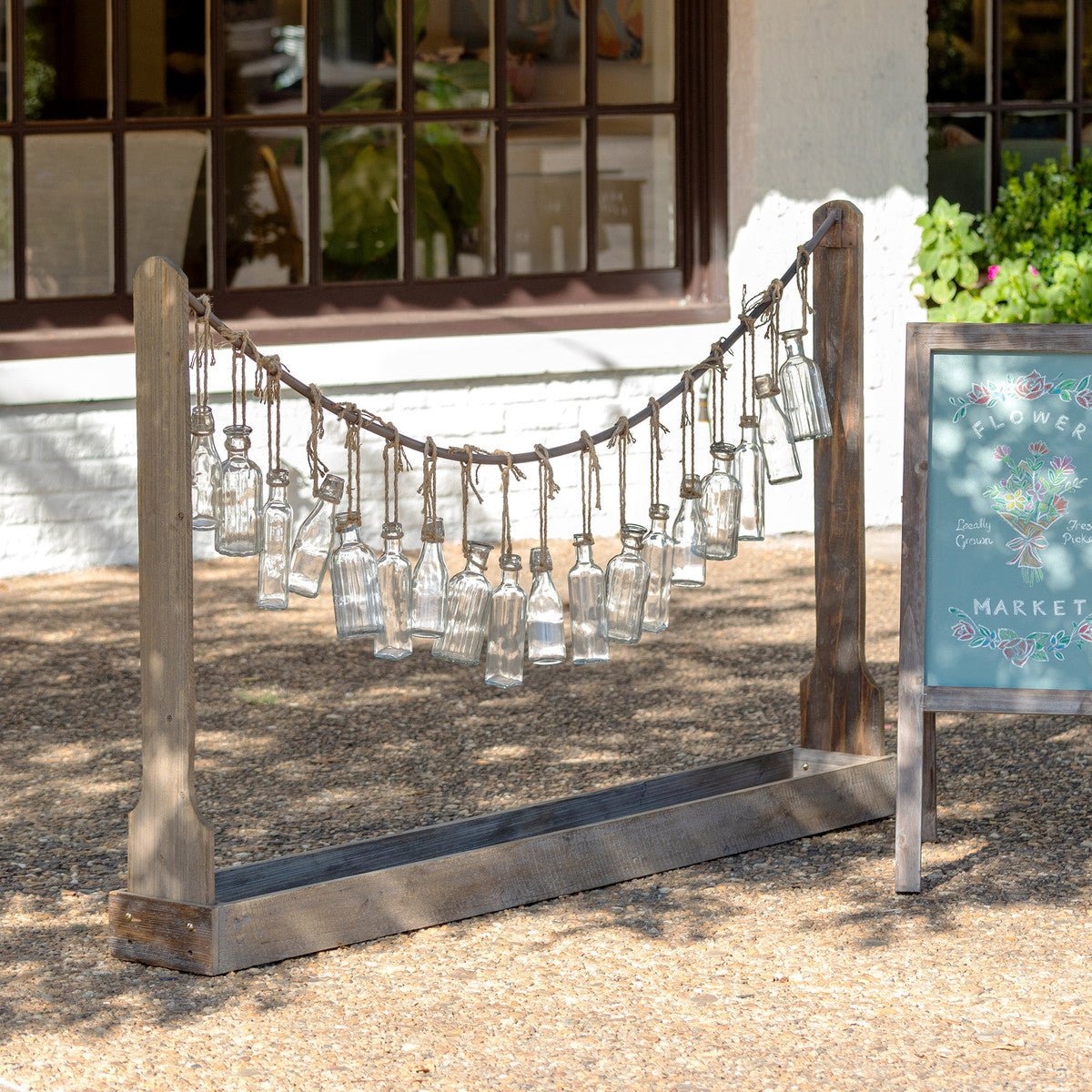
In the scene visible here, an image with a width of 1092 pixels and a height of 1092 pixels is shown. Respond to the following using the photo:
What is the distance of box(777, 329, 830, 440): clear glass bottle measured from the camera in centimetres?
437

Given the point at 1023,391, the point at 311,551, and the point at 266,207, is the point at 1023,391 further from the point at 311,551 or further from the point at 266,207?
the point at 266,207

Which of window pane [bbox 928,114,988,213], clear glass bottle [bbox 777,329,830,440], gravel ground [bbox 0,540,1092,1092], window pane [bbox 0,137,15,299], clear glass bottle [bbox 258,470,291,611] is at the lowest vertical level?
gravel ground [bbox 0,540,1092,1092]

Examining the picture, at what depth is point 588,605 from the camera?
4.14 meters

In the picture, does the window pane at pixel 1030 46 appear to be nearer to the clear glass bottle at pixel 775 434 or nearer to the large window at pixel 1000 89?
the large window at pixel 1000 89

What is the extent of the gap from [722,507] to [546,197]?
448cm

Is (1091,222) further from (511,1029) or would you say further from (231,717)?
(511,1029)

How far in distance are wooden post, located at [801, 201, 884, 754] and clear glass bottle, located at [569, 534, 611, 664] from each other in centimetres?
85

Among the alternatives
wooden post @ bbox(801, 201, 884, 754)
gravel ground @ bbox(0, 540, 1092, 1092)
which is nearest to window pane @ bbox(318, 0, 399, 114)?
gravel ground @ bbox(0, 540, 1092, 1092)

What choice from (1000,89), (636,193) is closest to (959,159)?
(1000,89)

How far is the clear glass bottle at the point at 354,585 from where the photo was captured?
157 inches

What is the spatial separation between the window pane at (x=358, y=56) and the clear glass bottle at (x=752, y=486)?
165 inches

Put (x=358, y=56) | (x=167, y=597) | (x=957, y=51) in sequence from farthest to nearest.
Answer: (x=957, y=51) < (x=358, y=56) < (x=167, y=597)

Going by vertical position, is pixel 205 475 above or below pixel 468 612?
above

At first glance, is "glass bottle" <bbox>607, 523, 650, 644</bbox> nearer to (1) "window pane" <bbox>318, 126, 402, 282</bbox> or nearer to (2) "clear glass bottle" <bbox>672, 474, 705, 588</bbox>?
(2) "clear glass bottle" <bbox>672, 474, 705, 588</bbox>
